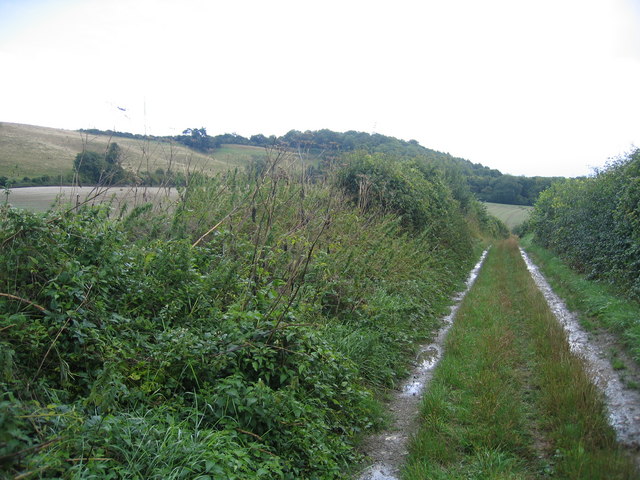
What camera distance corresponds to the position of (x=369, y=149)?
62.7ft

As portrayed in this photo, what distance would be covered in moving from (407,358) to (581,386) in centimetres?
249

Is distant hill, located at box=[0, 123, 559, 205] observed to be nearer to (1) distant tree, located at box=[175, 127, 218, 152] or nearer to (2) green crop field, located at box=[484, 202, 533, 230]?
(1) distant tree, located at box=[175, 127, 218, 152]

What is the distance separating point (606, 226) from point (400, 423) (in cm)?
1202

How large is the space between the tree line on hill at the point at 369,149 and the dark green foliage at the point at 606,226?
7.17 metres

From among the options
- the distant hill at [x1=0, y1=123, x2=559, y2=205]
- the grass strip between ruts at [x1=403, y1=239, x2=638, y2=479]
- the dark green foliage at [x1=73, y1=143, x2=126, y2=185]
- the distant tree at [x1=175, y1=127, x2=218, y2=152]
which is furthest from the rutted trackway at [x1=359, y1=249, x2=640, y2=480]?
the distant tree at [x1=175, y1=127, x2=218, y2=152]

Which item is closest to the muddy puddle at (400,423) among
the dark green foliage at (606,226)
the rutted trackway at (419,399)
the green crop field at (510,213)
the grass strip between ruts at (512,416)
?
the rutted trackway at (419,399)

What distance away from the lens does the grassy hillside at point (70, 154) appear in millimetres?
6844

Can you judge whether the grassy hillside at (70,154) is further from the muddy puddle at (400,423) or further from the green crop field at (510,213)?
the green crop field at (510,213)

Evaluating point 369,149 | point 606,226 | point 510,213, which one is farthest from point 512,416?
point 510,213

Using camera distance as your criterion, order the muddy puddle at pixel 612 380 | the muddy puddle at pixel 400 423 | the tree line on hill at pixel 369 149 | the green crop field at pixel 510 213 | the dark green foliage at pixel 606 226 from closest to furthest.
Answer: the muddy puddle at pixel 400 423 < the muddy puddle at pixel 612 380 < the tree line on hill at pixel 369 149 < the dark green foliage at pixel 606 226 < the green crop field at pixel 510 213

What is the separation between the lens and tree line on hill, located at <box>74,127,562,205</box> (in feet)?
28.7

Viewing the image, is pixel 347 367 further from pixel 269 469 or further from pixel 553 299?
pixel 553 299

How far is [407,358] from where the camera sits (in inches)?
265

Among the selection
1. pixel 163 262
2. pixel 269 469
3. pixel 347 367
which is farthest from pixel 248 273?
pixel 269 469
